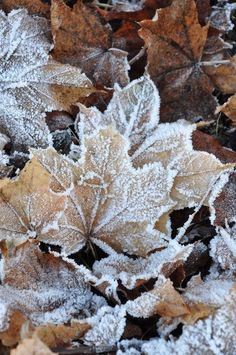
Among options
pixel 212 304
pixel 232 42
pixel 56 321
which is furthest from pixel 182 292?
pixel 232 42

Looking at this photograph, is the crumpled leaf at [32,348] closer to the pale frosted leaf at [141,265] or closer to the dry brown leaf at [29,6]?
the pale frosted leaf at [141,265]

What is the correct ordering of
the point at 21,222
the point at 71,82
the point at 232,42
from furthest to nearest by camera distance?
the point at 232,42
the point at 71,82
the point at 21,222

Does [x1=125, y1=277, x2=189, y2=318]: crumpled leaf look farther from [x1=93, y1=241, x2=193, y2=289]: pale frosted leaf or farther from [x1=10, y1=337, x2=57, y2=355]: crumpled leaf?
Result: [x1=10, y1=337, x2=57, y2=355]: crumpled leaf

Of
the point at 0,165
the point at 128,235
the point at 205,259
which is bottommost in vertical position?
the point at 205,259

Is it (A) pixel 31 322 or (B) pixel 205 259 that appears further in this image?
(B) pixel 205 259

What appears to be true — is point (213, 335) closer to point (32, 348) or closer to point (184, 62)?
point (32, 348)

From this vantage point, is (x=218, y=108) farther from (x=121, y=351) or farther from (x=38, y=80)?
(x=121, y=351)
